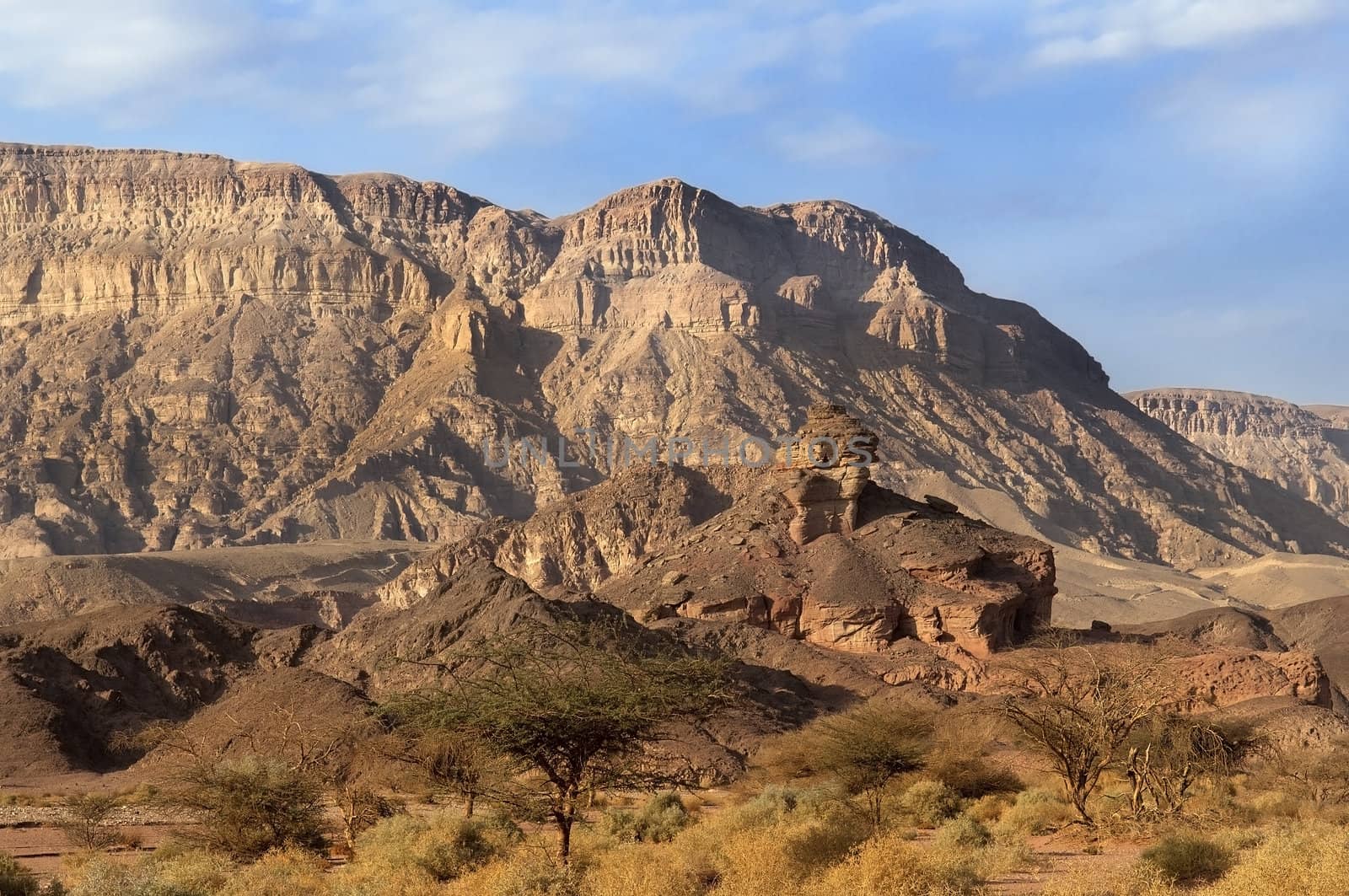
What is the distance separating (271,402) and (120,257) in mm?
33251

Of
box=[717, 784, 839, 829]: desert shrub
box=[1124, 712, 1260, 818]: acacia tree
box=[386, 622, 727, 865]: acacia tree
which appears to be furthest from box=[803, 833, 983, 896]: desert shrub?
box=[1124, 712, 1260, 818]: acacia tree

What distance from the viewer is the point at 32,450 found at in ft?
518

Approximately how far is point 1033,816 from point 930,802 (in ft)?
9.61

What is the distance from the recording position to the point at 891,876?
22594 mm

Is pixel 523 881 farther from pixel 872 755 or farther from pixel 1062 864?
pixel 872 755

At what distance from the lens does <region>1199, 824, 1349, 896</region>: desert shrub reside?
2150cm

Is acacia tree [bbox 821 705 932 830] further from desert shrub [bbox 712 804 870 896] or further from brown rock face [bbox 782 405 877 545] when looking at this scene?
brown rock face [bbox 782 405 877 545]

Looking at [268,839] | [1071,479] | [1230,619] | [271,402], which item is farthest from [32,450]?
[268,839]

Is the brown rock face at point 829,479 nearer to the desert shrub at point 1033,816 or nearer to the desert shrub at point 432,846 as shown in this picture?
the desert shrub at point 1033,816

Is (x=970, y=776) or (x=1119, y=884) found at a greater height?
(x=1119, y=884)

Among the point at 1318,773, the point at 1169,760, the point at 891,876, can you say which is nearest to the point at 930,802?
the point at 1169,760

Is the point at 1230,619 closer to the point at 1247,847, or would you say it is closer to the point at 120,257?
the point at 1247,847

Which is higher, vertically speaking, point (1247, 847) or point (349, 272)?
point (349, 272)

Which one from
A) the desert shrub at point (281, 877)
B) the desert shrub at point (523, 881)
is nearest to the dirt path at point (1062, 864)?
the desert shrub at point (523, 881)
